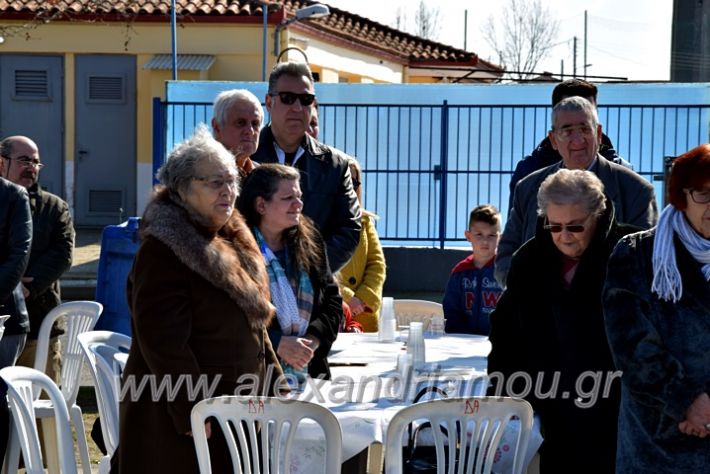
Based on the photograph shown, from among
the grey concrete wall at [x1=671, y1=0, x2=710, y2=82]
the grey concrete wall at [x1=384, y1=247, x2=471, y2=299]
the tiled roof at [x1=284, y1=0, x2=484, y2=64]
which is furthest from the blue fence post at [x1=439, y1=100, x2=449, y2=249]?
the tiled roof at [x1=284, y1=0, x2=484, y2=64]

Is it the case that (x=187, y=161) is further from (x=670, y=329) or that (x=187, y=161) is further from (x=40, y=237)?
(x=40, y=237)

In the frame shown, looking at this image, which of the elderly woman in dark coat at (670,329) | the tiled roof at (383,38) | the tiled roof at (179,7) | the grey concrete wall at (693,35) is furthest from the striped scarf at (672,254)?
the tiled roof at (383,38)

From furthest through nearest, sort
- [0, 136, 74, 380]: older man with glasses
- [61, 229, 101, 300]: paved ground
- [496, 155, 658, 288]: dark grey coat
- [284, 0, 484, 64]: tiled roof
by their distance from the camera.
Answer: [284, 0, 484, 64]: tiled roof, [61, 229, 101, 300]: paved ground, [0, 136, 74, 380]: older man with glasses, [496, 155, 658, 288]: dark grey coat

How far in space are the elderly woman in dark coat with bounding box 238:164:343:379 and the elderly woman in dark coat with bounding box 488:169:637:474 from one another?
2.54ft

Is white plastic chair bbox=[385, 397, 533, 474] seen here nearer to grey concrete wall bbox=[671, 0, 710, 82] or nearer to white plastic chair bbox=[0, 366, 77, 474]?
white plastic chair bbox=[0, 366, 77, 474]

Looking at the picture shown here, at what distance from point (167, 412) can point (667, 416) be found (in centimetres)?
164

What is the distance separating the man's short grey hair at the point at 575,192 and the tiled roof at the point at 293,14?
10559 millimetres

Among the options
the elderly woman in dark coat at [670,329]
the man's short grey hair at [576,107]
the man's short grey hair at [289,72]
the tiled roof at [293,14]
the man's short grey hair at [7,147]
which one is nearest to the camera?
the elderly woman in dark coat at [670,329]

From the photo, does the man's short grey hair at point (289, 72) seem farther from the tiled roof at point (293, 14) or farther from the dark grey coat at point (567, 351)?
the tiled roof at point (293, 14)

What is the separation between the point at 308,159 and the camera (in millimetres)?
5734

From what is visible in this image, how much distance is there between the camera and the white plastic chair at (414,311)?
7453mm

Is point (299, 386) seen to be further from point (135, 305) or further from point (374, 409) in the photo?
point (135, 305)

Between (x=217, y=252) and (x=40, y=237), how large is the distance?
313 centimetres

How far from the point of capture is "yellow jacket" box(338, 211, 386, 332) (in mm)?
7180
